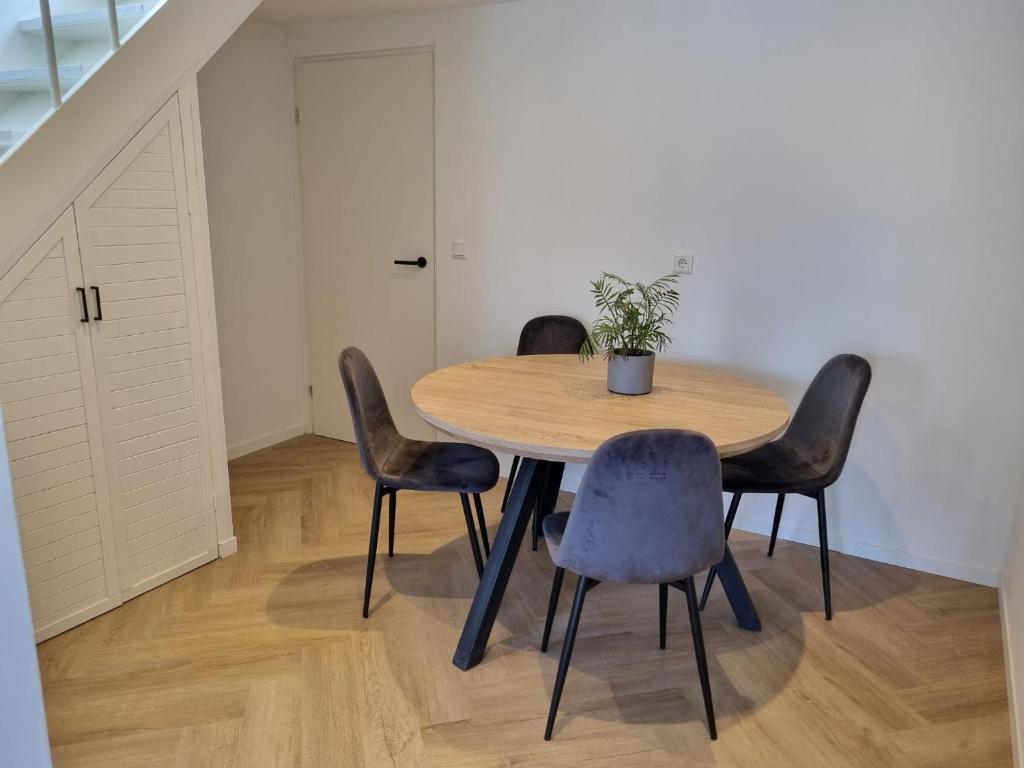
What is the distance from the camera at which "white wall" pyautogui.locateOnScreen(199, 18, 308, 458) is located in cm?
359

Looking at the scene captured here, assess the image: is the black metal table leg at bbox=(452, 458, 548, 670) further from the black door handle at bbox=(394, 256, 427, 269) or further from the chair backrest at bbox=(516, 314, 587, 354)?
the black door handle at bbox=(394, 256, 427, 269)

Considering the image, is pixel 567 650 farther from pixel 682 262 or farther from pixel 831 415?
pixel 682 262

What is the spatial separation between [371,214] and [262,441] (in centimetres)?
140

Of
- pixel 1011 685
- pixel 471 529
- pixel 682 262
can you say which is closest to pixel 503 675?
pixel 471 529

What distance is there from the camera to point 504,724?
6.52 feet

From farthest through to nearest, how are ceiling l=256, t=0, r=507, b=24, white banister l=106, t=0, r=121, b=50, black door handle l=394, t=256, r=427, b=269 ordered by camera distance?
1. black door handle l=394, t=256, r=427, b=269
2. ceiling l=256, t=0, r=507, b=24
3. white banister l=106, t=0, r=121, b=50

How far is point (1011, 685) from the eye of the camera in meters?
2.13

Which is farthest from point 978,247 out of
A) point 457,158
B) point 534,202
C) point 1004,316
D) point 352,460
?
point 352,460

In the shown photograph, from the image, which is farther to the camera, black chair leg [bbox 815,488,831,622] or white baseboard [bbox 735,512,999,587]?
white baseboard [bbox 735,512,999,587]

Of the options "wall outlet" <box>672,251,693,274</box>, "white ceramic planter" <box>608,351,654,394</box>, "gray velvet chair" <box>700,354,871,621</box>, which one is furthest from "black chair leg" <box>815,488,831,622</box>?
"wall outlet" <box>672,251,693,274</box>

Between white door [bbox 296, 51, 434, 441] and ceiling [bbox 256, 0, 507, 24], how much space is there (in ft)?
0.69

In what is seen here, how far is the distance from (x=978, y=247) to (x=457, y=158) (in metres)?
2.23

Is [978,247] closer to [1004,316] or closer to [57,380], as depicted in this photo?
[1004,316]

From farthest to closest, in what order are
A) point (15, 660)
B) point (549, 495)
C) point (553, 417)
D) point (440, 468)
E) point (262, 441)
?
point (262, 441), point (549, 495), point (440, 468), point (553, 417), point (15, 660)
